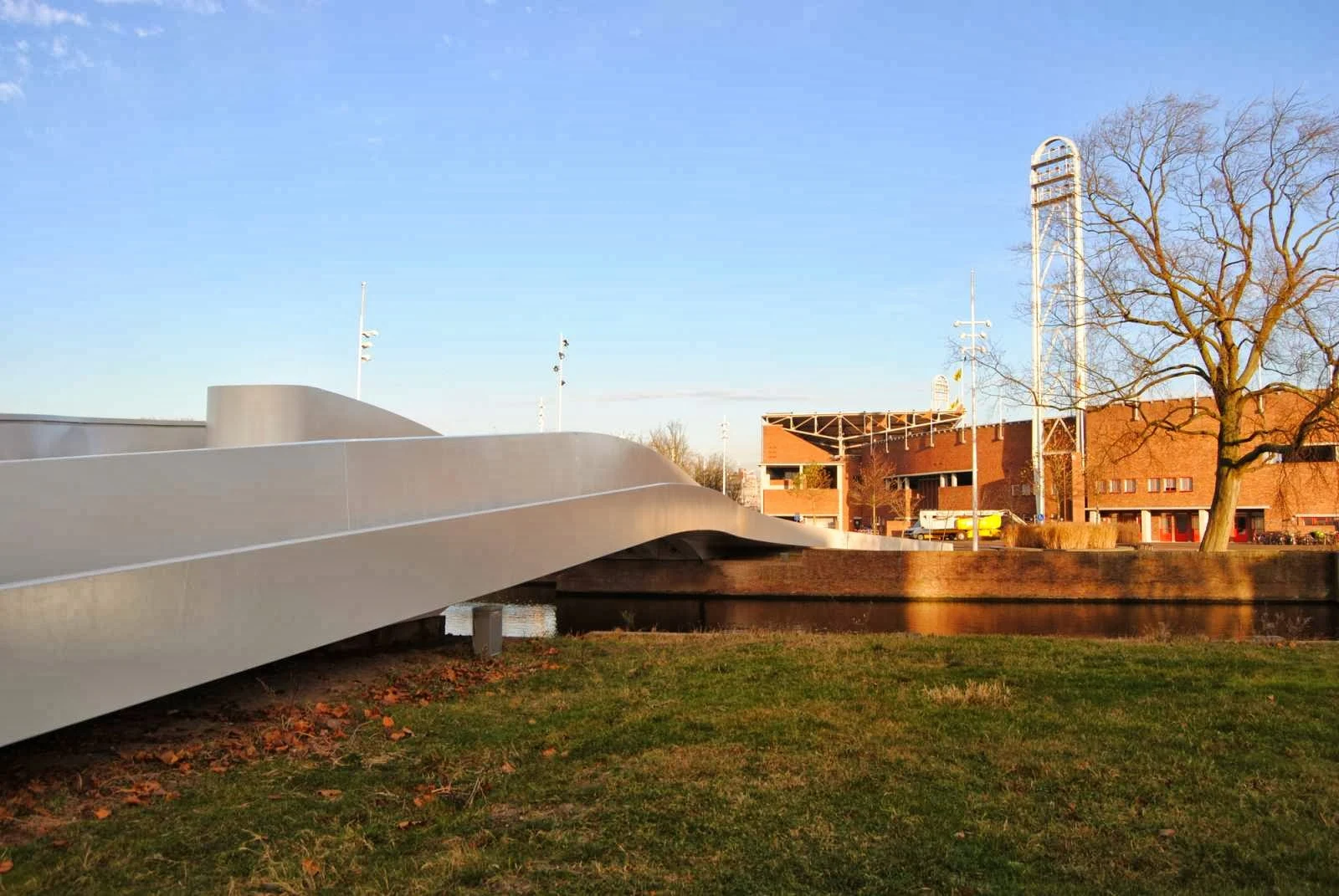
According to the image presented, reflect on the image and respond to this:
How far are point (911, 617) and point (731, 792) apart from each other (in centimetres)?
2315

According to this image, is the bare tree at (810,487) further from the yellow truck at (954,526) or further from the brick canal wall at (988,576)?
the brick canal wall at (988,576)

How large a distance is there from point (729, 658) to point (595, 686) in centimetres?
200

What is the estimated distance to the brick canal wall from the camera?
28578 millimetres

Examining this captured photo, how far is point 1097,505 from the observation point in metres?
57.0

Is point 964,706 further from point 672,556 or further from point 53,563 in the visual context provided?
point 672,556

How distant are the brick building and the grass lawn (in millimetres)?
25306

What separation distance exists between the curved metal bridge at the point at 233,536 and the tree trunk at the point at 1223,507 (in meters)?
21.3

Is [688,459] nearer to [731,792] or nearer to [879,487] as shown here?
[879,487]

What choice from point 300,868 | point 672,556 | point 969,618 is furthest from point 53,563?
point 672,556

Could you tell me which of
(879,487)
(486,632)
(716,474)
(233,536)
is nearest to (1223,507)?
(486,632)

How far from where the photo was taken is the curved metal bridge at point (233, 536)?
18.9 feet

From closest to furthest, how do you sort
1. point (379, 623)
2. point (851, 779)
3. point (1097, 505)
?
point (851, 779), point (379, 623), point (1097, 505)

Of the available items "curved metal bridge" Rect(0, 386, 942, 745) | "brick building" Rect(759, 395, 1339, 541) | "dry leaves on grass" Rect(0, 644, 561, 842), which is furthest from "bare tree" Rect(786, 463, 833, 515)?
"dry leaves on grass" Rect(0, 644, 561, 842)

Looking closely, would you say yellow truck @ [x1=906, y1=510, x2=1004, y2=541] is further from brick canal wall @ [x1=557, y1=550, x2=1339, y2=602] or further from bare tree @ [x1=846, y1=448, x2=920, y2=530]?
brick canal wall @ [x1=557, y1=550, x2=1339, y2=602]
